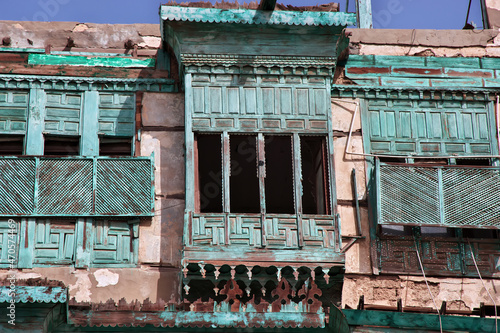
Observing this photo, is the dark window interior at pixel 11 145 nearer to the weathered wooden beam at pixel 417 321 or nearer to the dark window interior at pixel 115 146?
Answer: the dark window interior at pixel 115 146

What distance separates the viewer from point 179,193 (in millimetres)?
12344

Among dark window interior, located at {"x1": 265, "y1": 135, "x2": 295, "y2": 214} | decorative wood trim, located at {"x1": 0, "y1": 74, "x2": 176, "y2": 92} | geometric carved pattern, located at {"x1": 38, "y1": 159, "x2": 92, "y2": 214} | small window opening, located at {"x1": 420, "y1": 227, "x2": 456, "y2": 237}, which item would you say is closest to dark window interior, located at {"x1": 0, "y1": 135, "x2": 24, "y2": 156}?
geometric carved pattern, located at {"x1": 38, "y1": 159, "x2": 92, "y2": 214}

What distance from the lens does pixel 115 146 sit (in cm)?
1267

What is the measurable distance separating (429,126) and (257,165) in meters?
2.73

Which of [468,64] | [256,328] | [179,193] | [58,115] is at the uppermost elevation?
[468,64]

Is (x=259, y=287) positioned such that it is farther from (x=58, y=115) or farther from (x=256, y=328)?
(x=58, y=115)

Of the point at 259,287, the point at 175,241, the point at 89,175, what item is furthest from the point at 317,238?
the point at 89,175

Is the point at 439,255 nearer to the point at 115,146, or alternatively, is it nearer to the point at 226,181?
the point at 226,181

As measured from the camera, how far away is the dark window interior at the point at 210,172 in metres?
15.4

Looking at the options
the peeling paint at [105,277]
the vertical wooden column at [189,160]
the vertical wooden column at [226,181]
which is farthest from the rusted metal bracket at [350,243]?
the peeling paint at [105,277]

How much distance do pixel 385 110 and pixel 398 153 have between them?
704 millimetres

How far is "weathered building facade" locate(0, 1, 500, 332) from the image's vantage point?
11.7m

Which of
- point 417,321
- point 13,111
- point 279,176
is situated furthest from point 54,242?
point 279,176

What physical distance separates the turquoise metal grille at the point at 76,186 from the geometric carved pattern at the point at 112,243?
178 mm
